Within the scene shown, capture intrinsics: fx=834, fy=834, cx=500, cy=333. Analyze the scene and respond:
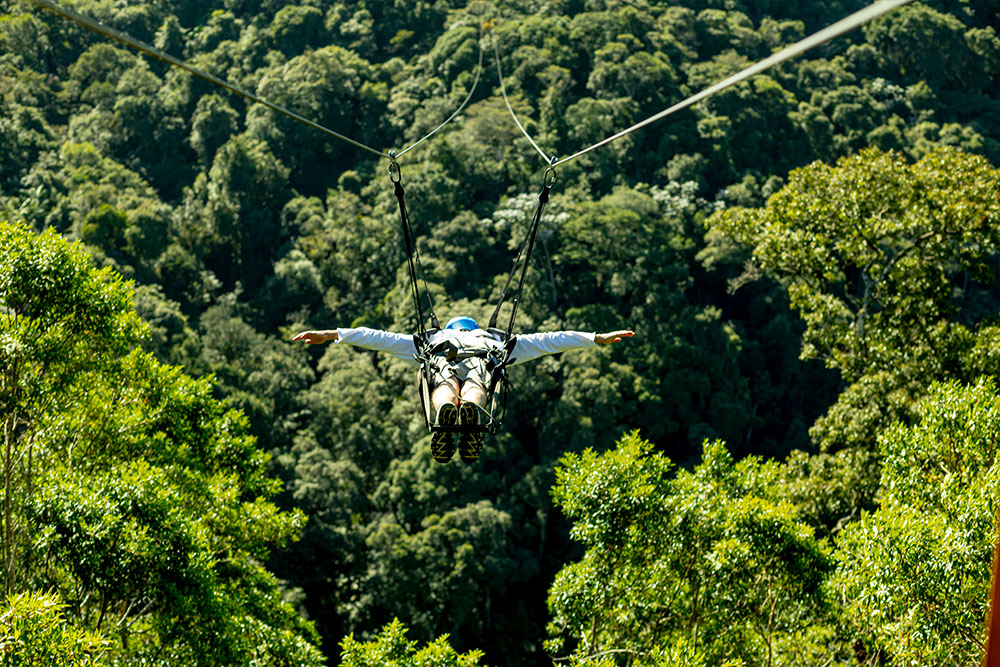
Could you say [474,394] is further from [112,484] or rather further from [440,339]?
[112,484]

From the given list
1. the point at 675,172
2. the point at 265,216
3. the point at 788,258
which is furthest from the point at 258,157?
the point at 788,258

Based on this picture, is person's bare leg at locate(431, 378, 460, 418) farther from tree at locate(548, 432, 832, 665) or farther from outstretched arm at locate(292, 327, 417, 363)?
tree at locate(548, 432, 832, 665)

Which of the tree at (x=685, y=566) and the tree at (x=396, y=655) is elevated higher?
the tree at (x=685, y=566)

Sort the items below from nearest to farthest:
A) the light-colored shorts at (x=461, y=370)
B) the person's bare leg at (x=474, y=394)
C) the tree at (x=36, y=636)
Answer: the person's bare leg at (x=474, y=394), the light-colored shorts at (x=461, y=370), the tree at (x=36, y=636)

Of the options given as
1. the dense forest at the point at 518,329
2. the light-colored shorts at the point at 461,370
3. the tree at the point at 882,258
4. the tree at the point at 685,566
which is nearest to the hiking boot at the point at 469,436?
the light-colored shorts at the point at 461,370

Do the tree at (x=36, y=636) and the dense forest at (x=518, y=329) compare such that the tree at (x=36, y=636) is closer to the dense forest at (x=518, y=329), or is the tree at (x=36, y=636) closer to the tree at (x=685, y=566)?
the dense forest at (x=518, y=329)

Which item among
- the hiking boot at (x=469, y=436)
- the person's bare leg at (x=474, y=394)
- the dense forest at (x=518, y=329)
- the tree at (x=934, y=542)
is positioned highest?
the person's bare leg at (x=474, y=394)

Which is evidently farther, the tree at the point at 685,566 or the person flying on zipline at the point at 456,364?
the tree at the point at 685,566

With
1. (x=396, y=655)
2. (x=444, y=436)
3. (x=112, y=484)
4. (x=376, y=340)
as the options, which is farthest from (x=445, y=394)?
(x=396, y=655)
